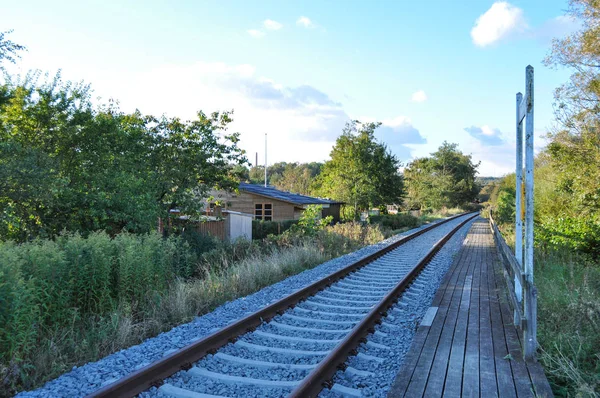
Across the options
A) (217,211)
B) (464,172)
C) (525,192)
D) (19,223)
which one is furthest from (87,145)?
(464,172)

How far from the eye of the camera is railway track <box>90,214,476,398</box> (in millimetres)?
3834

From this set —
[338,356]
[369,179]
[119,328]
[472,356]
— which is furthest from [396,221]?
[338,356]

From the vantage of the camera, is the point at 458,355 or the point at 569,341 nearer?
the point at 458,355

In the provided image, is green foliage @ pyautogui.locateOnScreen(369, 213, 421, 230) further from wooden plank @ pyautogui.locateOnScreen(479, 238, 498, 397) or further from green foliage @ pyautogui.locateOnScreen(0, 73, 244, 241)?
wooden plank @ pyautogui.locateOnScreen(479, 238, 498, 397)

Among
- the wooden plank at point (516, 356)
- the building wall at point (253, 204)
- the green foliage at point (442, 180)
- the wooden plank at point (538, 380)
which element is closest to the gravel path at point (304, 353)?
the wooden plank at point (516, 356)

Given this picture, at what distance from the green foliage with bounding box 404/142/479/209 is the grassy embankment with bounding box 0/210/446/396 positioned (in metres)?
61.1

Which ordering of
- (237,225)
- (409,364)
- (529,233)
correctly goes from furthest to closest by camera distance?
(237,225)
(529,233)
(409,364)

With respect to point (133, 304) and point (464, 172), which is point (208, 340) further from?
point (464, 172)

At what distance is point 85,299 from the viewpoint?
21.0 feet

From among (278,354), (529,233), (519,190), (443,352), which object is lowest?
(278,354)

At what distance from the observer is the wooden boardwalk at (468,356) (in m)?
3.75

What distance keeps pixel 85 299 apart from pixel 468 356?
5313 millimetres

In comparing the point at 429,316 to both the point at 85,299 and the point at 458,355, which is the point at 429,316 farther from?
the point at 85,299

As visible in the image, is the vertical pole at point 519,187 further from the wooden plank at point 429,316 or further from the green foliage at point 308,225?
the green foliage at point 308,225
